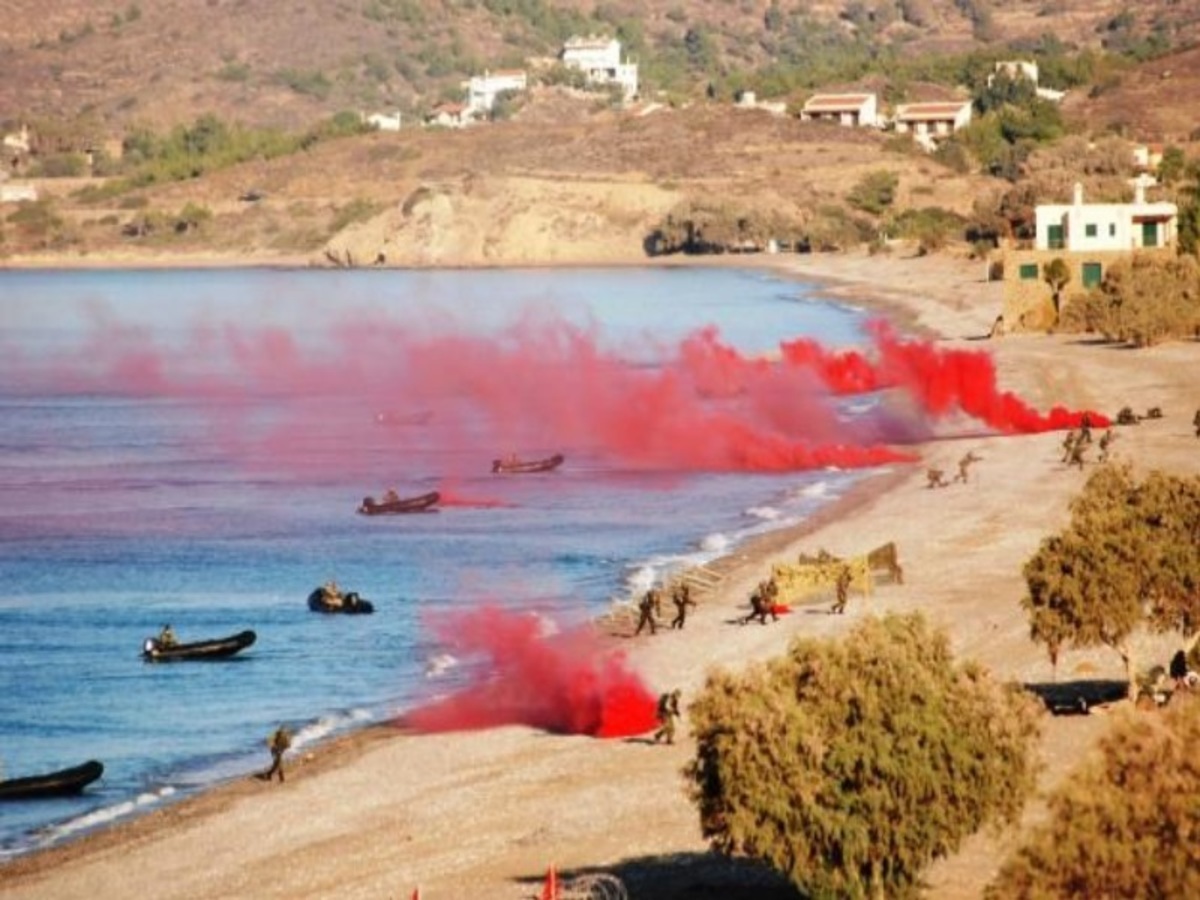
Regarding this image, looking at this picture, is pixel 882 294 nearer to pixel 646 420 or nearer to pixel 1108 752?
pixel 646 420

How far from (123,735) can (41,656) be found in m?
9.02

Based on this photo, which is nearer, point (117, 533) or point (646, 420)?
point (117, 533)

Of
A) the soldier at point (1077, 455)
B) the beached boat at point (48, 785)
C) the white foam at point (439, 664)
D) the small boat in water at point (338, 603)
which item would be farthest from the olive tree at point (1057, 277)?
the beached boat at point (48, 785)

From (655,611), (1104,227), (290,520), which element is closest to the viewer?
(655,611)

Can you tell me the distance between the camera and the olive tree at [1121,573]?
43.2m

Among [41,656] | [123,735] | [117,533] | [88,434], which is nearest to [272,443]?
[88,434]

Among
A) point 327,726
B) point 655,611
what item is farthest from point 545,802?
point 655,611

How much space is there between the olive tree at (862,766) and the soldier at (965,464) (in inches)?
1819

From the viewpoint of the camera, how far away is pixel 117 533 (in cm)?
8231

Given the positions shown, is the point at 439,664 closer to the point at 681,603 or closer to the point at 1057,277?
the point at 681,603

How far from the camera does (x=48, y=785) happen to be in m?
48.2

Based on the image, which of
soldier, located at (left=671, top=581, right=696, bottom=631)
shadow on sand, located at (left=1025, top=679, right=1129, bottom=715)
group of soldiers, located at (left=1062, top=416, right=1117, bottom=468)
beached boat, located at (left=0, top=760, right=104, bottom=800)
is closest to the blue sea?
beached boat, located at (left=0, top=760, right=104, bottom=800)

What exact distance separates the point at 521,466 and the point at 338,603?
2989 centimetres

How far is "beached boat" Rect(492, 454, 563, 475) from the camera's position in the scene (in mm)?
95000
